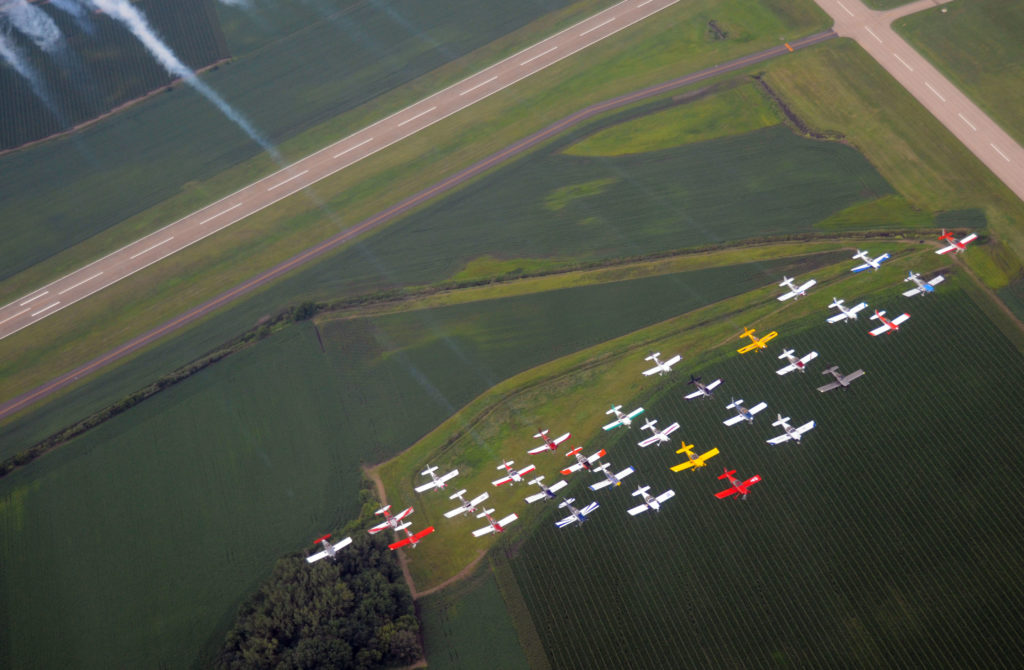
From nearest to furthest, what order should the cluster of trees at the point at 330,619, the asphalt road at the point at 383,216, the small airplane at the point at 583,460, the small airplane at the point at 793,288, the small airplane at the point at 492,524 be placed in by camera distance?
the cluster of trees at the point at 330,619 < the small airplane at the point at 492,524 < the small airplane at the point at 583,460 < the small airplane at the point at 793,288 < the asphalt road at the point at 383,216

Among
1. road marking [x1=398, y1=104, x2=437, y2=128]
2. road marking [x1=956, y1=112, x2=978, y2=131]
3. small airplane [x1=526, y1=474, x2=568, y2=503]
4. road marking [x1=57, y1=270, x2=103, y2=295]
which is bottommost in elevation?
small airplane [x1=526, y1=474, x2=568, y2=503]

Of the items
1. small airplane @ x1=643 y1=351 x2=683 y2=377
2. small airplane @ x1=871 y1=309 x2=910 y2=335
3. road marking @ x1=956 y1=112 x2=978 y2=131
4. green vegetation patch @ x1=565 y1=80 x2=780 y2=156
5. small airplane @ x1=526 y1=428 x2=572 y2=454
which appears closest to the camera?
small airplane @ x1=526 y1=428 x2=572 y2=454

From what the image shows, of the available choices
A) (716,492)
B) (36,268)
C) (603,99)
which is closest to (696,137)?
(603,99)

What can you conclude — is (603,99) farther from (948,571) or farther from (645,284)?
(948,571)

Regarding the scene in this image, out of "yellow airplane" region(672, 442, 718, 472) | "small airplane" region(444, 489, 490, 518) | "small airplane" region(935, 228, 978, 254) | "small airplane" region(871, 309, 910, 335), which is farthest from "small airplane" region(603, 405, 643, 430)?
"small airplane" region(935, 228, 978, 254)

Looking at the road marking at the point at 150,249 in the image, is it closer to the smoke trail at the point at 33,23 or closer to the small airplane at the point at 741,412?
the smoke trail at the point at 33,23

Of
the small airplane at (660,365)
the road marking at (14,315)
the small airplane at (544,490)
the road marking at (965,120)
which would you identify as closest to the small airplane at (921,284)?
the road marking at (965,120)

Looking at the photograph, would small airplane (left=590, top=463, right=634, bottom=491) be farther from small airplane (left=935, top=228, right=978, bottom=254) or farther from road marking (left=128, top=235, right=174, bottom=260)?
road marking (left=128, top=235, right=174, bottom=260)
